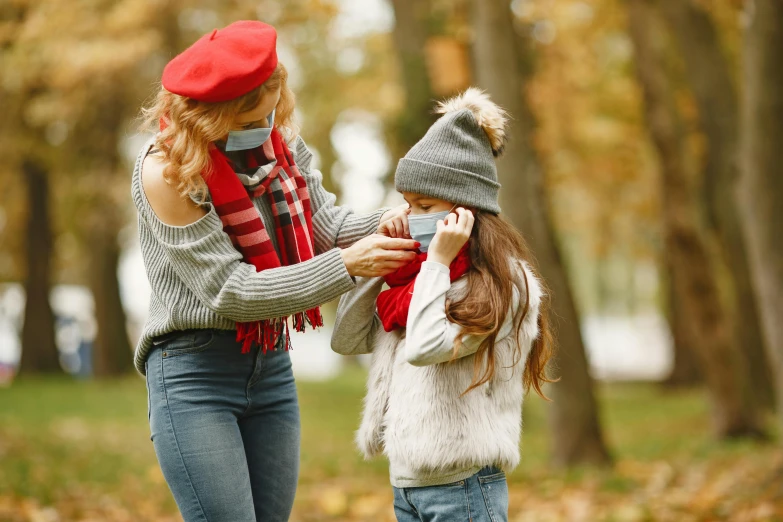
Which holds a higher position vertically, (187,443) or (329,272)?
(329,272)

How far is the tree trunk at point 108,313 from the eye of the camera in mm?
18094

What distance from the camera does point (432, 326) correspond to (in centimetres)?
254

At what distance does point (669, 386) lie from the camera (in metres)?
16.8

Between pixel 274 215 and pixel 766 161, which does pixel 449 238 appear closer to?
pixel 274 215

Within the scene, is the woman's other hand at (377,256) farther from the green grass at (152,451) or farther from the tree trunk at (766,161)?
the green grass at (152,451)

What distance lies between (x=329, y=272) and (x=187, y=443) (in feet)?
2.21

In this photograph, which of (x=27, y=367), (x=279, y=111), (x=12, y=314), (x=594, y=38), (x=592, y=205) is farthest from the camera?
(x=12, y=314)

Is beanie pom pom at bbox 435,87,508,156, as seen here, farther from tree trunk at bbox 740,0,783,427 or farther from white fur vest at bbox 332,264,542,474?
tree trunk at bbox 740,0,783,427

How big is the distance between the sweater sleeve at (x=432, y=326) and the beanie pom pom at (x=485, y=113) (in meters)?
0.49

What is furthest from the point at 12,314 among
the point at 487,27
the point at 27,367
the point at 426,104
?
the point at 487,27

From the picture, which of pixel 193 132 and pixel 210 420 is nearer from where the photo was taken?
pixel 193 132

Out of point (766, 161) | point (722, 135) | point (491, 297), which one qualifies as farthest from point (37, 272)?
point (491, 297)

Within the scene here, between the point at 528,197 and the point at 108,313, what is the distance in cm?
1295

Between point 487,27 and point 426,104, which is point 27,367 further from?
point 487,27
